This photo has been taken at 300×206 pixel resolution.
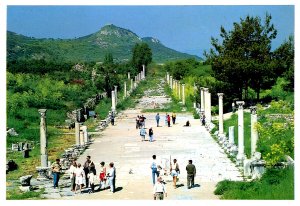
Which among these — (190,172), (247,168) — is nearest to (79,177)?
(190,172)

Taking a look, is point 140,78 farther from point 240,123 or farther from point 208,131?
point 240,123

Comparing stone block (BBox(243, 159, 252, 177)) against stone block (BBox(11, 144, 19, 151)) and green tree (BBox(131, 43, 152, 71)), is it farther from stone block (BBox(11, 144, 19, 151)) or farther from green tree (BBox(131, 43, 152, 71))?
green tree (BBox(131, 43, 152, 71))

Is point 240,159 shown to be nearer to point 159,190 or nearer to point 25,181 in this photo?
point 159,190

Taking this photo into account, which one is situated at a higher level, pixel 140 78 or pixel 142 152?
pixel 140 78

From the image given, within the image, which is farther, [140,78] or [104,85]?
[140,78]

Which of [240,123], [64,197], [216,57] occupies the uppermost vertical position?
[216,57]

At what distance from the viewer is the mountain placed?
9519 cm

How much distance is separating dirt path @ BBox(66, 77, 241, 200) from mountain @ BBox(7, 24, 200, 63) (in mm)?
54147

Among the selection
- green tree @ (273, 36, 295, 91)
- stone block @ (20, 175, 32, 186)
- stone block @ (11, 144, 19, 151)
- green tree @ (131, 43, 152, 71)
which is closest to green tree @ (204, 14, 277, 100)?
green tree @ (273, 36, 295, 91)

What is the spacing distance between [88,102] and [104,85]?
12.7 metres

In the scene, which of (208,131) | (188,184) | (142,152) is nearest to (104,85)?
(208,131)

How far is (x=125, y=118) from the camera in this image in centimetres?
4550

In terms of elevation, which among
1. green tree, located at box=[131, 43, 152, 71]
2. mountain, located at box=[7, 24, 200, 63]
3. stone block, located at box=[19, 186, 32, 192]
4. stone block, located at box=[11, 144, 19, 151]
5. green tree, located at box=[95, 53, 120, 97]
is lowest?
stone block, located at box=[19, 186, 32, 192]
